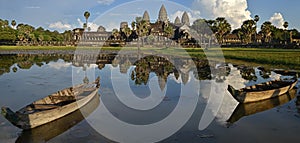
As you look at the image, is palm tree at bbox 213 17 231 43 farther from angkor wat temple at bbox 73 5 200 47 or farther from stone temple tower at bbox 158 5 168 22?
stone temple tower at bbox 158 5 168 22

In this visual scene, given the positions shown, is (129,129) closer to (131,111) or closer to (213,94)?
(131,111)

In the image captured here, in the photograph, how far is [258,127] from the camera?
15.1m

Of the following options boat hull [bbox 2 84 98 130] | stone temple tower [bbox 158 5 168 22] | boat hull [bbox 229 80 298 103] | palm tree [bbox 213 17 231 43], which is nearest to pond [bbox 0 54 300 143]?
boat hull [bbox 2 84 98 130]

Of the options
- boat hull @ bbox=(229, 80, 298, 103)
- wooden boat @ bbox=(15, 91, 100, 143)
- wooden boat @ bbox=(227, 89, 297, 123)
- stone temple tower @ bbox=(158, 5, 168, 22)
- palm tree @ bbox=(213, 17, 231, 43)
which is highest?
stone temple tower @ bbox=(158, 5, 168, 22)

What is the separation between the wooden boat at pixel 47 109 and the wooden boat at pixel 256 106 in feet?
31.3

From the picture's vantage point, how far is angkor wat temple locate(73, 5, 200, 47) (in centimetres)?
12044

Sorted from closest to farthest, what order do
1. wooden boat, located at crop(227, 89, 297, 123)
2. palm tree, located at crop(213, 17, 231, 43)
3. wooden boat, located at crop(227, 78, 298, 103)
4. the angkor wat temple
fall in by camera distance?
wooden boat, located at crop(227, 89, 297, 123) < wooden boat, located at crop(227, 78, 298, 103) < palm tree, located at crop(213, 17, 231, 43) < the angkor wat temple

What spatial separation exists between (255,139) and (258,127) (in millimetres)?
2063

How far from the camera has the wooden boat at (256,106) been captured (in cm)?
1733

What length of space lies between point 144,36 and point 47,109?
353 feet

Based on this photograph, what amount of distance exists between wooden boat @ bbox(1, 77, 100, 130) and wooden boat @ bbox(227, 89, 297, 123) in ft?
31.3

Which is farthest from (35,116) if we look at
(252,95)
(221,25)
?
(221,25)

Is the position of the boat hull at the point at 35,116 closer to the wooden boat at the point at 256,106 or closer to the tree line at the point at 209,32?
the wooden boat at the point at 256,106

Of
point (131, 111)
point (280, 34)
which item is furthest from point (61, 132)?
point (280, 34)
